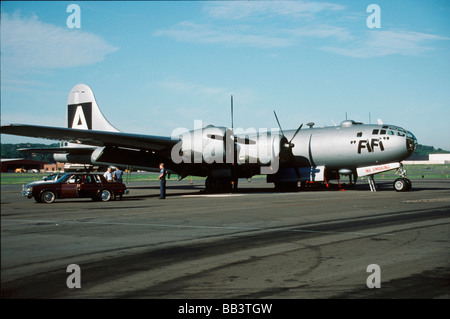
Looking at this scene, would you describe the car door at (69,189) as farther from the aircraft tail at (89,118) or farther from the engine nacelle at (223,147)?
the aircraft tail at (89,118)

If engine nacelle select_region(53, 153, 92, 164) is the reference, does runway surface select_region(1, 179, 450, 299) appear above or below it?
below

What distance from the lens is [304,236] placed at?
1010cm

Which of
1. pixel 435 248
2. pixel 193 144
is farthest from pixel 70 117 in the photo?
pixel 435 248

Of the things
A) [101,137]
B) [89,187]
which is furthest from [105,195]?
[101,137]

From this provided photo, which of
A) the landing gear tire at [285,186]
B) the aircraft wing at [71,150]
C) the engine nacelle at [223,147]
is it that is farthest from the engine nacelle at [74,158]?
the landing gear tire at [285,186]

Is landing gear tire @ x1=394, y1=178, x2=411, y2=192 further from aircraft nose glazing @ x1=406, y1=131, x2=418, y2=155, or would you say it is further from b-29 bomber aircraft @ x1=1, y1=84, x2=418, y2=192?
aircraft nose glazing @ x1=406, y1=131, x2=418, y2=155

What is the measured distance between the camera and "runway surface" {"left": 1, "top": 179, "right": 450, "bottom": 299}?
5387 millimetres

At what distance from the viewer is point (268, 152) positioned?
27.2 metres

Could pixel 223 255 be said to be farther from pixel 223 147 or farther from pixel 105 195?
pixel 223 147

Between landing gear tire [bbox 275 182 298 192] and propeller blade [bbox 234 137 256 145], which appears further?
landing gear tire [bbox 275 182 298 192]

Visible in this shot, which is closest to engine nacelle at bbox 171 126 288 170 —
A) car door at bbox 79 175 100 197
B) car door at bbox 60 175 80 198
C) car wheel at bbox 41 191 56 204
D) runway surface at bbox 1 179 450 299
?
car door at bbox 79 175 100 197

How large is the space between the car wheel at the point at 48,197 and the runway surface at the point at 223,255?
19.5ft
